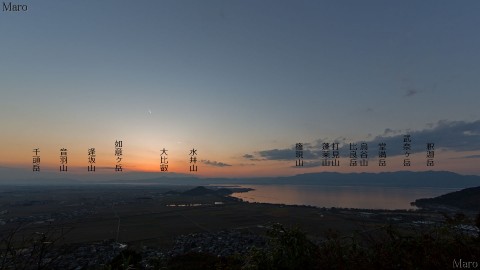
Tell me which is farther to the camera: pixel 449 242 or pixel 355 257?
pixel 449 242

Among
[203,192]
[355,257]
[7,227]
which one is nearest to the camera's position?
[355,257]

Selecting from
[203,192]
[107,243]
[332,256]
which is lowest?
[203,192]

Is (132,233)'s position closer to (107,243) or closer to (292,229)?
(107,243)

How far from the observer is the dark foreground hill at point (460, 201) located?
333 ft

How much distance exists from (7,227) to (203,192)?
118234 mm

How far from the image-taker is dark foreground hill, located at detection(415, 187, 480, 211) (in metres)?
101

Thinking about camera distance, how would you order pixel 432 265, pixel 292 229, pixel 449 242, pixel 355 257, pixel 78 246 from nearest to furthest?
pixel 432 265 < pixel 355 257 < pixel 449 242 < pixel 292 229 < pixel 78 246

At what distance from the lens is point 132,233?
189 feet

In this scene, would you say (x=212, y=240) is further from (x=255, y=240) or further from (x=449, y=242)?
(x=449, y=242)

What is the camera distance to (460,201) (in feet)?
361

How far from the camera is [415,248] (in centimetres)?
748

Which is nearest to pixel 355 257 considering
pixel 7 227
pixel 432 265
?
pixel 432 265

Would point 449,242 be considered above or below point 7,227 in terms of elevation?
above

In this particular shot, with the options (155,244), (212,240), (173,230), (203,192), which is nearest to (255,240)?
(212,240)
